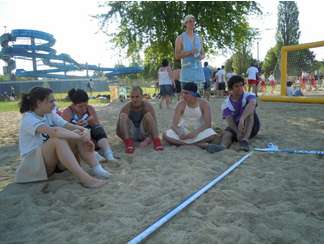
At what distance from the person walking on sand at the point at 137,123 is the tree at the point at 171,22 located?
1300cm

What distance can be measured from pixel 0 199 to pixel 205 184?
1863 mm

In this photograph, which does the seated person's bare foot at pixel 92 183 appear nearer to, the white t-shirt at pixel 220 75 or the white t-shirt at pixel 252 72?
the white t-shirt at pixel 252 72

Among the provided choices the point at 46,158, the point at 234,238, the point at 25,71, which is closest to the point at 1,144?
the point at 46,158

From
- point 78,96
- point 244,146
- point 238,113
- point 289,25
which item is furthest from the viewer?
point 289,25

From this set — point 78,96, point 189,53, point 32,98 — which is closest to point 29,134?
point 32,98

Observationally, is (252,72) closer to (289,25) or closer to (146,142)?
(146,142)

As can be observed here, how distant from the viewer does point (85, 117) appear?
4215mm

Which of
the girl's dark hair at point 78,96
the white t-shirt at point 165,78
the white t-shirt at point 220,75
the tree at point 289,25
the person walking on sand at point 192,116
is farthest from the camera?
the tree at point 289,25

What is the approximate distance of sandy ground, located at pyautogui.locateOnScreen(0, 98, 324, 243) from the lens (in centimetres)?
219

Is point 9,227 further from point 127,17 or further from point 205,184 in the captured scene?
point 127,17

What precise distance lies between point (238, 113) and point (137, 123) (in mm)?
1504

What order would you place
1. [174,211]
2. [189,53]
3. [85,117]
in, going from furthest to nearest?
[189,53] < [85,117] < [174,211]

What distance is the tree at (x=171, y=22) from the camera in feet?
58.3

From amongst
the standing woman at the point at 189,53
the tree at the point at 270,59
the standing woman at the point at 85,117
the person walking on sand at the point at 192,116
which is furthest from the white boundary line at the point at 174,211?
the tree at the point at 270,59
